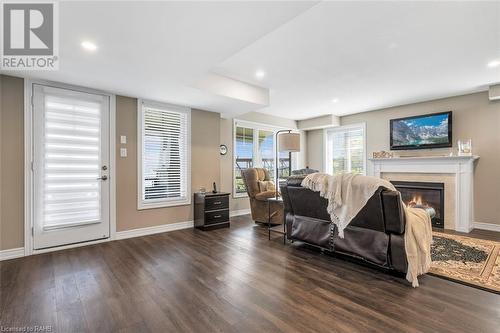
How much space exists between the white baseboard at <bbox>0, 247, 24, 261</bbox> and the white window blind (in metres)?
0.36

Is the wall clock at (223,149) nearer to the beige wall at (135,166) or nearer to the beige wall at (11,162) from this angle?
the beige wall at (135,166)

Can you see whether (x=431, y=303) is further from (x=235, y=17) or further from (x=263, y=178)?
(x=263, y=178)

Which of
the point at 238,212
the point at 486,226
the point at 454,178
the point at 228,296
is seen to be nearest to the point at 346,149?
the point at 454,178

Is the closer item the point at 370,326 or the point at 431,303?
the point at 370,326

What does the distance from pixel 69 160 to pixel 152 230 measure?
5.56 feet

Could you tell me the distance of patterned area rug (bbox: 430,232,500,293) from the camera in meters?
2.37

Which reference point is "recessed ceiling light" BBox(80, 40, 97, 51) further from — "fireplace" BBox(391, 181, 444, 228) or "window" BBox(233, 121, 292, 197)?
"fireplace" BBox(391, 181, 444, 228)

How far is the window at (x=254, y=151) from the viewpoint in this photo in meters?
5.91

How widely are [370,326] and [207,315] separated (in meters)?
1.18

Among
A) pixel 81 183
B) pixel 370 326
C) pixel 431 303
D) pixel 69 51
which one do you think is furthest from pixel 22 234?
pixel 431 303

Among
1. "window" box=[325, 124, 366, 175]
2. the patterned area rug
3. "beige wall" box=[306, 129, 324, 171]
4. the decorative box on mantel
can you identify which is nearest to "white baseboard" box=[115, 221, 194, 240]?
the patterned area rug

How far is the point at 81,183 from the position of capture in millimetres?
3613

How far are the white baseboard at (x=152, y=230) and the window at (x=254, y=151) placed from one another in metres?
1.49

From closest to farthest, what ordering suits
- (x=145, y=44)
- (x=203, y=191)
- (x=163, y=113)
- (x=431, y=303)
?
(x=431, y=303) < (x=145, y=44) < (x=163, y=113) < (x=203, y=191)
